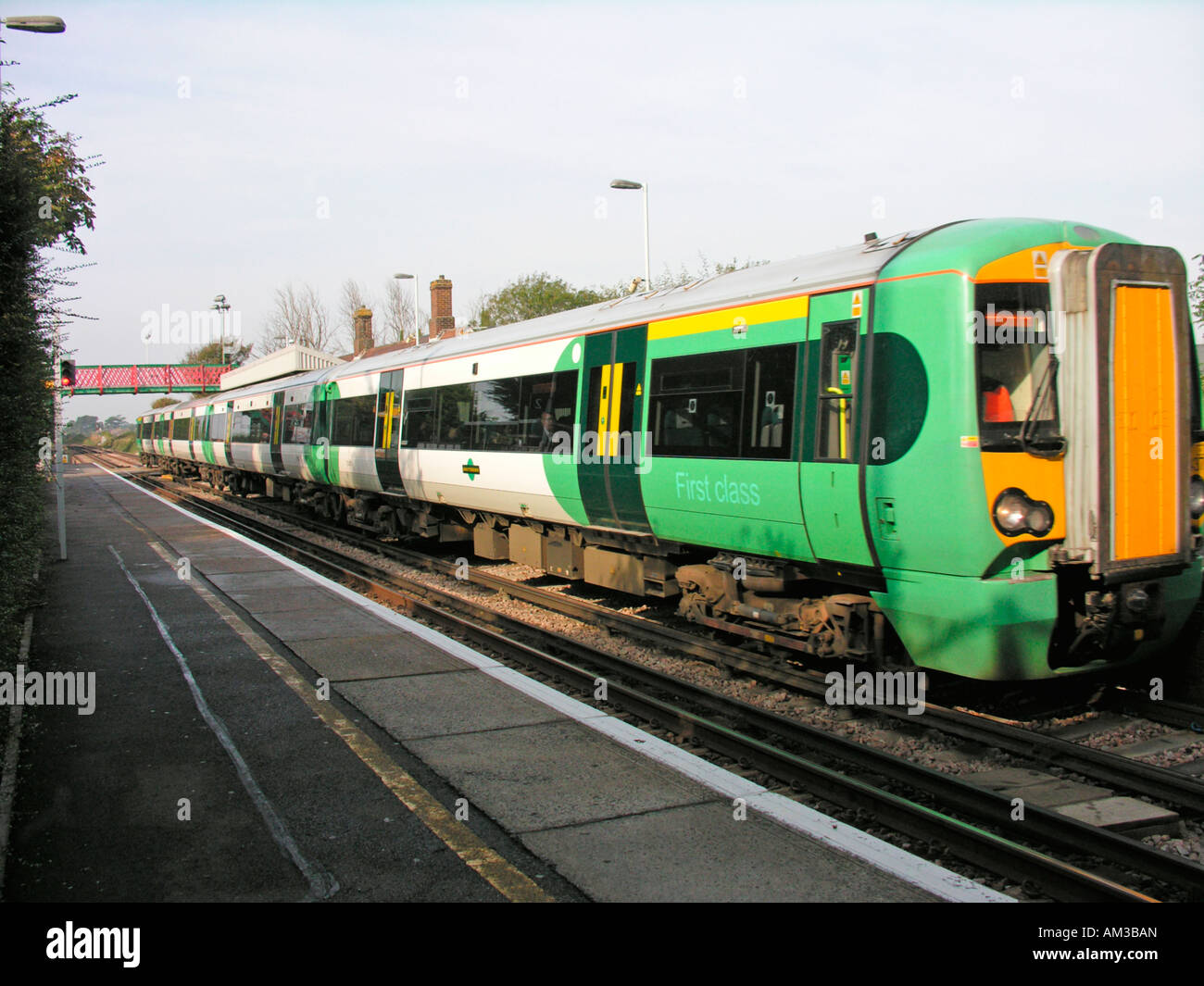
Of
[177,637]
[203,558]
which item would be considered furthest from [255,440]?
[177,637]

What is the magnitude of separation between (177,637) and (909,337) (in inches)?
283

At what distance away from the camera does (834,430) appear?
21.9ft

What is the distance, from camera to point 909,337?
6082mm

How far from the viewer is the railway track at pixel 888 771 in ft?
14.0

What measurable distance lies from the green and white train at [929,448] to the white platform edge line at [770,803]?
182cm

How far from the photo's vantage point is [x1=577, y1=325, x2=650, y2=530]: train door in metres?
9.00

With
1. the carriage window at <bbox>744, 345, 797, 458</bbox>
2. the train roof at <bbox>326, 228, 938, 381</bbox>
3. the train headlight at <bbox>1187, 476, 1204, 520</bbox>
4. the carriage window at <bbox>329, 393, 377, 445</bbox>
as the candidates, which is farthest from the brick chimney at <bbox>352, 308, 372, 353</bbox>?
the train headlight at <bbox>1187, 476, 1204, 520</bbox>

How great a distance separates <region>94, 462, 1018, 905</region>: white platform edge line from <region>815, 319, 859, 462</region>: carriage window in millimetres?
2464

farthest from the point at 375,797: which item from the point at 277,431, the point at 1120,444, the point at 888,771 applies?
the point at 277,431

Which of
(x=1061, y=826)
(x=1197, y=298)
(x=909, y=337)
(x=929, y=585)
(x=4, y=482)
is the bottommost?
(x=1061, y=826)

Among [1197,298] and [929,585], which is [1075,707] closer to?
[929,585]

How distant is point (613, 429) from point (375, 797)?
513cm

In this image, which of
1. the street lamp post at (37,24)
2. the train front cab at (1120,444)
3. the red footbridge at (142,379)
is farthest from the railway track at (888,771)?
the red footbridge at (142,379)

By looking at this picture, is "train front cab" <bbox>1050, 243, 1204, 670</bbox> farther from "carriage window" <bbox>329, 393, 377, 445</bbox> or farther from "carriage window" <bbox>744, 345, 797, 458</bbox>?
"carriage window" <bbox>329, 393, 377, 445</bbox>
